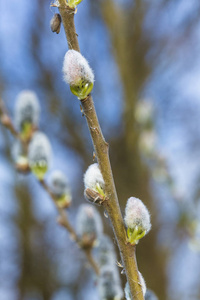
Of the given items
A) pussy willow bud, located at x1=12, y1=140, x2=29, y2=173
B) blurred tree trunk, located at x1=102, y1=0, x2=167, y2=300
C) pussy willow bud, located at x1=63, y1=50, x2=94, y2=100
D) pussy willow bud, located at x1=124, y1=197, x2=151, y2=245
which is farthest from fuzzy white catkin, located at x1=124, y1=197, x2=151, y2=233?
blurred tree trunk, located at x1=102, y1=0, x2=167, y2=300

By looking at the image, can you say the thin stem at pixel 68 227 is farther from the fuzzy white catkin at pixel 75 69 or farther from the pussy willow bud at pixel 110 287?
the fuzzy white catkin at pixel 75 69

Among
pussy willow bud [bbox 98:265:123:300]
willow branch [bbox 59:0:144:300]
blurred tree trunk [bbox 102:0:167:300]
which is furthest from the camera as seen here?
blurred tree trunk [bbox 102:0:167:300]

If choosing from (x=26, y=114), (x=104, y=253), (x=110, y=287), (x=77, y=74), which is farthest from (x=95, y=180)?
(x=26, y=114)

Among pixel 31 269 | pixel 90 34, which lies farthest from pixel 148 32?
pixel 31 269

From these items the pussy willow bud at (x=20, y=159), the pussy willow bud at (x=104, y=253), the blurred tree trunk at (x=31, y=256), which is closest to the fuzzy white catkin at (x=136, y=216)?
the pussy willow bud at (x=104, y=253)

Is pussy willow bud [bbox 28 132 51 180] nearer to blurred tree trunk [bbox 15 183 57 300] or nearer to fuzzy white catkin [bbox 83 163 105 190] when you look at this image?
fuzzy white catkin [bbox 83 163 105 190]

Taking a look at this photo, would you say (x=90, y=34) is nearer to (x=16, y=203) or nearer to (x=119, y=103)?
(x=119, y=103)
